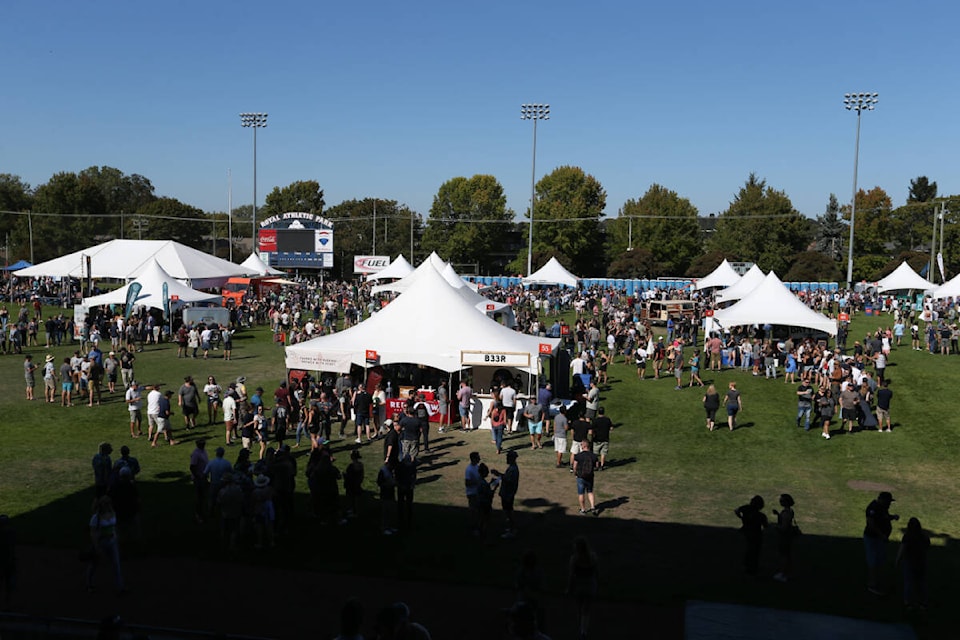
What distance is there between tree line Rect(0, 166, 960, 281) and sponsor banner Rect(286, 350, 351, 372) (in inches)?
2365

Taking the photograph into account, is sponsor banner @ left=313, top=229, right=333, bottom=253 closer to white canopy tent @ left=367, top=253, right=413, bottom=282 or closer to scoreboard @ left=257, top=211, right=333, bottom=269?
scoreboard @ left=257, top=211, right=333, bottom=269

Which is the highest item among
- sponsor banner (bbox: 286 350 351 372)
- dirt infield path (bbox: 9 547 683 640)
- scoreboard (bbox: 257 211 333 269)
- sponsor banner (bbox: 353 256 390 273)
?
scoreboard (bbox: 257 211 333 269)

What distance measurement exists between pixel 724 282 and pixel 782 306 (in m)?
23.6

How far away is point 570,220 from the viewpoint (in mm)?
84938

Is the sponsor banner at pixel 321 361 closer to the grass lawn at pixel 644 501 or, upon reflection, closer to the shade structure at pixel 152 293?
the grass lawn at pixel 644 501

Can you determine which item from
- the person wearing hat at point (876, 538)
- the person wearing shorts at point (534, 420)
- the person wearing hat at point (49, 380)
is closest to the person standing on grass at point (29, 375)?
the person wearing hat at point (49, 380)

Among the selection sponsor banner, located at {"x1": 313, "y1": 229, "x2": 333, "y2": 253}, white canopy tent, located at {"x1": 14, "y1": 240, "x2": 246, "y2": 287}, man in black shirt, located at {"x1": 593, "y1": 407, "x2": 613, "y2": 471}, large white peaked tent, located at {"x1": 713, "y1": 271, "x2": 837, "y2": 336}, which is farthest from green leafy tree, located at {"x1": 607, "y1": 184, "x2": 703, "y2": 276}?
man in black shirt, located at {"x1": 593, "y1": 407, "x2": 613, "y2": 471}

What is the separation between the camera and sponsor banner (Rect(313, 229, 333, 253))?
6600 cm

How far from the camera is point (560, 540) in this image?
11477 millimetres

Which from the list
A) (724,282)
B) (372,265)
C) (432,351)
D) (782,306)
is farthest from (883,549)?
(372,265)

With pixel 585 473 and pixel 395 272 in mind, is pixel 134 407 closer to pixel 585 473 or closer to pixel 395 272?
pixel 585 473

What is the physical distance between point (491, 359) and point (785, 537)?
9.65 metres

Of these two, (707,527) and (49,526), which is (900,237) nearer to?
(707,527)

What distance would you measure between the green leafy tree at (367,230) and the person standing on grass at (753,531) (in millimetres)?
76960
